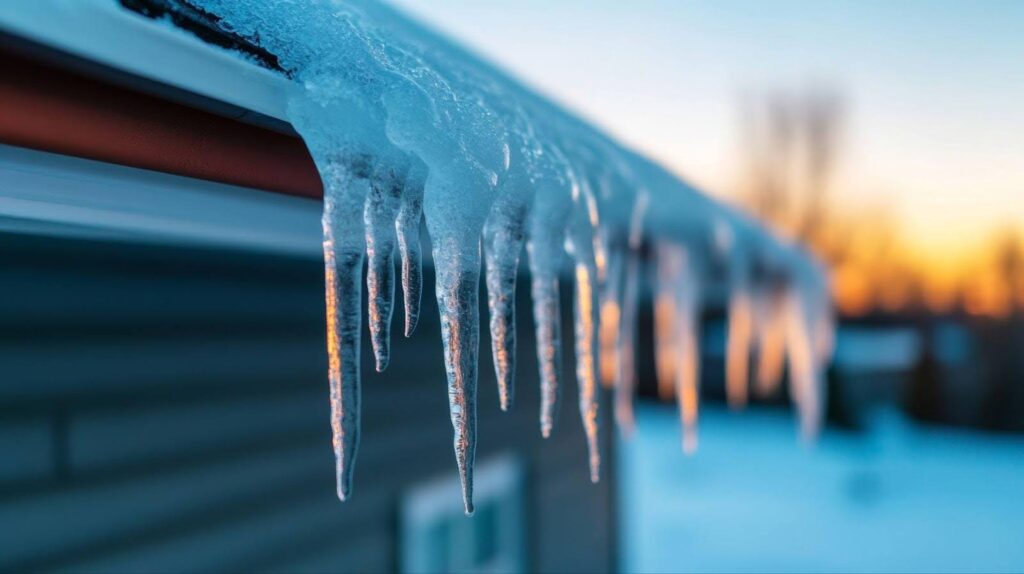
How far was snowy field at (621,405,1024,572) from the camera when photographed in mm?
6520

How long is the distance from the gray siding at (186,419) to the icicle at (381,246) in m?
1.11

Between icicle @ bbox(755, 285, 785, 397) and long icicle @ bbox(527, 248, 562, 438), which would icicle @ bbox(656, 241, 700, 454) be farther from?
long icicle @ bbox(527, 248, 562, 438)

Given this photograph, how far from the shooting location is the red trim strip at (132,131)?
29.6 inches

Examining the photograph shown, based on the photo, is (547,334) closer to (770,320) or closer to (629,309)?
(629,309)

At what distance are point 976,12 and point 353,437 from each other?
1348cm

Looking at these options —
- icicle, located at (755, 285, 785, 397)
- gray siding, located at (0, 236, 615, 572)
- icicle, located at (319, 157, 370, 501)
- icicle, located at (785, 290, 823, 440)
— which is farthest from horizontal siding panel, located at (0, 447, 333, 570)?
icicle, located at (785, 290, 823, 440)

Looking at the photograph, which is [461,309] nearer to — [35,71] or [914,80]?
[35,71]

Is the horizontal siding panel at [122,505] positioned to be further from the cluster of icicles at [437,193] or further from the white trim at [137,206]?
the cluster of icicles at [437,193]

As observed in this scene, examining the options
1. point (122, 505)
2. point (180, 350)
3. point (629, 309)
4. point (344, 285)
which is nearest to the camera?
point (344, 285)

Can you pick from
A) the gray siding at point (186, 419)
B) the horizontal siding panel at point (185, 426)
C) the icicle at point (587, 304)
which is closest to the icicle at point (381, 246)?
the icicle at point (587, 304)

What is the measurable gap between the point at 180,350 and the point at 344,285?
50.9 inches

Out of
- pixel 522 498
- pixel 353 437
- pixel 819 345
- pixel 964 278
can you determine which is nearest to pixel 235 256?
pixel 353 437

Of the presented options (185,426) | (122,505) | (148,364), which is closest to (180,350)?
(148,364)

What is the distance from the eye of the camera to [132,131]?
0.86 meters
